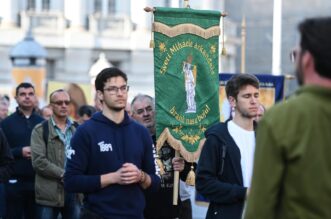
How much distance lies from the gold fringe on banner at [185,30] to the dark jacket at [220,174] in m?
2.20

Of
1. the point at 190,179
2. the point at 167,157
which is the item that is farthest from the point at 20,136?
the point at 190,179

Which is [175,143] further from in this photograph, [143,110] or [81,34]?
[81,34]

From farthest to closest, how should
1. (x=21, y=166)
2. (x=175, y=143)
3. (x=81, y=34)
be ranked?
(x=81, y=34), (x=21, y=166), (x=175, y=143)

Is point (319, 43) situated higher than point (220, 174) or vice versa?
point (319, 43)

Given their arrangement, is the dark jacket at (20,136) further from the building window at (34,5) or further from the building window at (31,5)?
the building window at (31,5)

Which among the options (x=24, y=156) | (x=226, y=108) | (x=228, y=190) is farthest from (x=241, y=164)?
(x=226, y=108)

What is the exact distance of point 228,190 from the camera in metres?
6.26

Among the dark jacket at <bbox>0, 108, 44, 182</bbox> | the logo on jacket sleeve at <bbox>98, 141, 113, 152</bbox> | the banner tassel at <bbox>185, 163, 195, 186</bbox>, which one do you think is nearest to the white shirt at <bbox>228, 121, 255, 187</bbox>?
the logo on jacket sleeve at <bbox>98, 141, 113, 152</bbox>

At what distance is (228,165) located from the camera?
21.0 ft

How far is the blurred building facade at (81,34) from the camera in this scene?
144ft

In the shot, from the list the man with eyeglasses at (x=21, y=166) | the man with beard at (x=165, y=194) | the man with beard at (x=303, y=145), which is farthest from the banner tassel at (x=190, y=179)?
the man with beard at (x=303, y=145)

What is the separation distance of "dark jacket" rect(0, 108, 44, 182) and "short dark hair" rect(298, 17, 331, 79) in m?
6.35

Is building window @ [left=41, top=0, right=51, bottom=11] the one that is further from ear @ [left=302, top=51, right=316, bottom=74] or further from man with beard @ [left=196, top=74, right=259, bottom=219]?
ear @ [left=302, top=51, right=316, bottom=74]

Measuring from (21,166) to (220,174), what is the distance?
12.8ft
